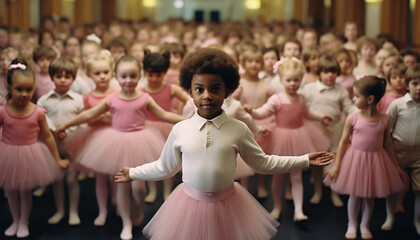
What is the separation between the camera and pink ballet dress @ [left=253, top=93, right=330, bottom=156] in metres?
5.03

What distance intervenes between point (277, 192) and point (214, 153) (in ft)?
6.83

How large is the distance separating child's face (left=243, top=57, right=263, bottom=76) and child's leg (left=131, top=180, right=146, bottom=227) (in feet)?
5.48

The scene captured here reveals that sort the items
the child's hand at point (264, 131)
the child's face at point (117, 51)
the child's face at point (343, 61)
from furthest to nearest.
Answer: the child's face at point (117, 51) < the child's face at point (343, 61) < the child's hand at point (264, 131)

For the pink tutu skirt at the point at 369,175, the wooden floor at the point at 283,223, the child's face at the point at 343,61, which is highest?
the child's face at the point at 343,61

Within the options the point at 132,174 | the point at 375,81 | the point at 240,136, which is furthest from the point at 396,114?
the point at 132,174

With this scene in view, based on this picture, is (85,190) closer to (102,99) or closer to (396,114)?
(102,99)

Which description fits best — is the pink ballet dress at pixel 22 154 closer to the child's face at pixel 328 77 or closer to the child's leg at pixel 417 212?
the child's face at pixel 328 77

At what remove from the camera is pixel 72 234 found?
4.89 m

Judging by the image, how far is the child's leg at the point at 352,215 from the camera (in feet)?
15.8

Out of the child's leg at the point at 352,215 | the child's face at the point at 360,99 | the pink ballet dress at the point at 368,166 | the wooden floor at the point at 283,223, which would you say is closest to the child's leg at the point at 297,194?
the wooden floor at the point at 283,223

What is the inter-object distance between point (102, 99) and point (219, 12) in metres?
35.0

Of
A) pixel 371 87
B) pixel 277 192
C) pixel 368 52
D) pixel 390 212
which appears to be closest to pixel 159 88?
pixel 277 192

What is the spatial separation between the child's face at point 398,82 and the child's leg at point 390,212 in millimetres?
1023

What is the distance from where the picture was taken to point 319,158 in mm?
3383
